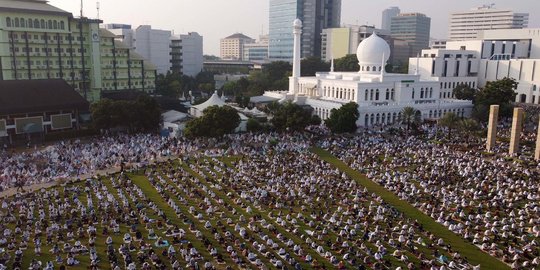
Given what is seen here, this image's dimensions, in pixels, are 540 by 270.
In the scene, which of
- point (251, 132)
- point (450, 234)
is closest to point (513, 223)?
point (450, 234)

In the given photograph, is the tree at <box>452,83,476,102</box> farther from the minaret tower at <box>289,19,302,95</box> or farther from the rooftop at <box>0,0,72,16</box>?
the rooftop at <box>0,0,72,16</box>

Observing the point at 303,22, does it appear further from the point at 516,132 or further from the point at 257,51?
the point at 516,132

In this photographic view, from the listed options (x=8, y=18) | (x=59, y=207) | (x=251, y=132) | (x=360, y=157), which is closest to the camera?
(x=59, y=207)

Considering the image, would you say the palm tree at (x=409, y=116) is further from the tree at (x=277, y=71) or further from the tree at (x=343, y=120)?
the tree at (x=277, y=71)

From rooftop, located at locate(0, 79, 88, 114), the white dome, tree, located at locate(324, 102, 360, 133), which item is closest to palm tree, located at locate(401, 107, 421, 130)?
tree, located at locate(324, 102, 360, 133)

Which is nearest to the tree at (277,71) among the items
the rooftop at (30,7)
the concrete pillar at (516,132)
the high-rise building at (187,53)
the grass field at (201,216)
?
the high-rise building at (187,53)

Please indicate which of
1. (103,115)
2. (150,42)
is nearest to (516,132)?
(103,115)

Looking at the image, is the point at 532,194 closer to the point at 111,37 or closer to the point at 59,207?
the point at 59,207
